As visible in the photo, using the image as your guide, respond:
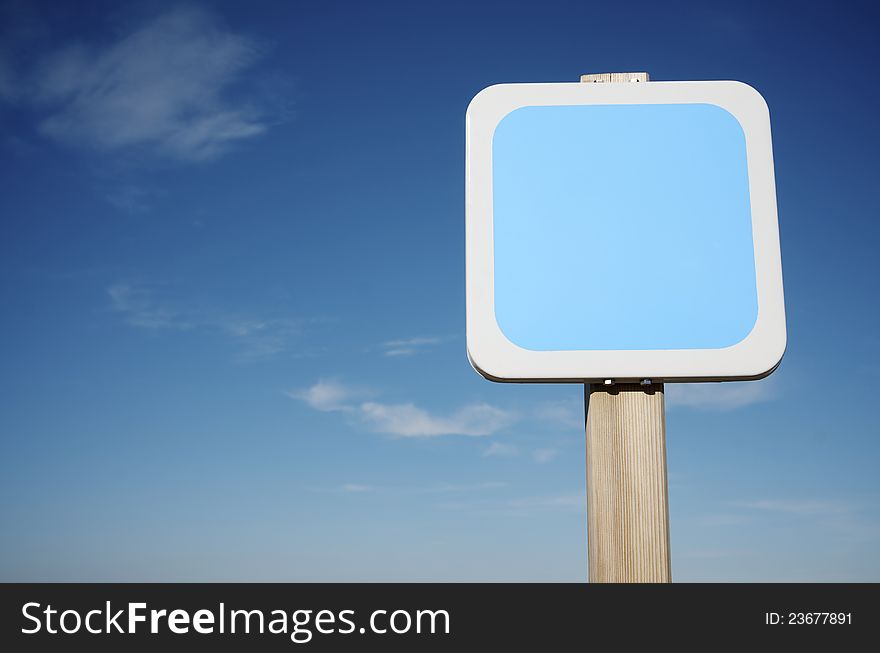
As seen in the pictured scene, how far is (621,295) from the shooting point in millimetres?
1687

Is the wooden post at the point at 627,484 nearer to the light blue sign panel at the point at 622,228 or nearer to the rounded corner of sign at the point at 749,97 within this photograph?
the light blue sign panel at the point at 622,228

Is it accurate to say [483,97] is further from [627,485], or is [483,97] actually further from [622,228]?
[627,485]

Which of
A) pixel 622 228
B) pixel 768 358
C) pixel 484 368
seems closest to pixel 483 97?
pixel 622 228

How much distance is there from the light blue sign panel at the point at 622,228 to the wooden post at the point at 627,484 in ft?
0.48

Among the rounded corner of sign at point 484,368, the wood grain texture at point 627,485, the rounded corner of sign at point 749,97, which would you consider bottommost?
the wood grain texture at point 627,485

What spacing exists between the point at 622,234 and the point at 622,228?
0.02m

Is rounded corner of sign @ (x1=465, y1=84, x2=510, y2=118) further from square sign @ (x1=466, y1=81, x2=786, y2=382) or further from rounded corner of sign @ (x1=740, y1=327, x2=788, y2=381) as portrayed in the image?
rounded corner of sign @ (x1=740, y1=327, x2=788, y2=381)

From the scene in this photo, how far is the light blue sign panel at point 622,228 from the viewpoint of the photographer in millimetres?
1681

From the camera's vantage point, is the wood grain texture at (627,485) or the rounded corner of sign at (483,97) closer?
the wood grain texture at (627,485)

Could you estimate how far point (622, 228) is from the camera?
1726 millimetres

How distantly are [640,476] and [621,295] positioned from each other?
0.42 m

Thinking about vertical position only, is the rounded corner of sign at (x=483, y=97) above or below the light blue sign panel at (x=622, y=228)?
above

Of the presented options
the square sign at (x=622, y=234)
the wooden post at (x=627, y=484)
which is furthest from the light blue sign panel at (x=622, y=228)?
the wooden post at (x=627, y=484)
